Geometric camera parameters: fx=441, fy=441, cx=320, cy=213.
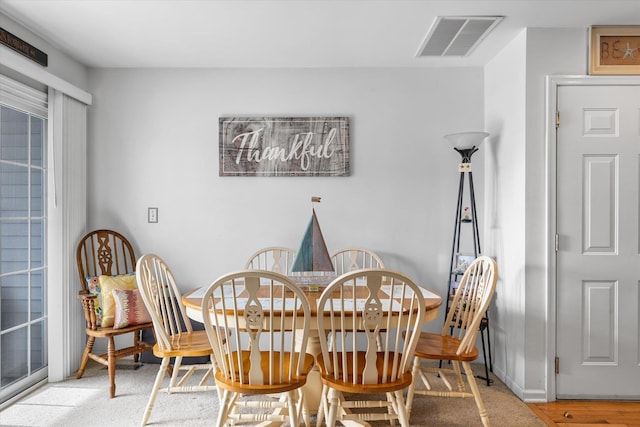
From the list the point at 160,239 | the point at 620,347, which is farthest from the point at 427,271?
the point at 160,239

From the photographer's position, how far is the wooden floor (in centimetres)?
258

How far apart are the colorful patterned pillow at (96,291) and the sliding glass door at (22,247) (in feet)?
0.99

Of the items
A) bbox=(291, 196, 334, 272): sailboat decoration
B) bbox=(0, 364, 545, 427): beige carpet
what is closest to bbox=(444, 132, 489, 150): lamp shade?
bbox=(291, 196, 334, 272): sailboat decoration

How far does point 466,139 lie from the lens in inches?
131

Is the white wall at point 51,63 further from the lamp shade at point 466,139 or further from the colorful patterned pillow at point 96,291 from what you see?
the lamp shade at point 466,139

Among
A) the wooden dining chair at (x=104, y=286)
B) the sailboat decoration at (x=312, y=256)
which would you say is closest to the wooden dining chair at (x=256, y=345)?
the sailboat decoration at (x=312, y=256)

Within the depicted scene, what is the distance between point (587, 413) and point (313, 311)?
74.8 inches

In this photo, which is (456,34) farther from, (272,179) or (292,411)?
(292,411)

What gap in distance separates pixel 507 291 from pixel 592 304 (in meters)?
0.52

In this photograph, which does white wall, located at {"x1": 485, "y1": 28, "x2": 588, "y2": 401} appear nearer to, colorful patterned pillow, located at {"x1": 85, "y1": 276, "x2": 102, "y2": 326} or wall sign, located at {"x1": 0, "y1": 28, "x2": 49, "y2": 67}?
colorful patterned pillow, located at {"x1": 85, "y1": 276, "x2": 102, "y2": 326}

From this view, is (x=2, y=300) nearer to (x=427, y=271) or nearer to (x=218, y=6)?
(x=218, y=6)

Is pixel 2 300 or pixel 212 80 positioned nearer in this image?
pixel 2 300

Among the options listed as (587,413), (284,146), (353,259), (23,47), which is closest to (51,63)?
(23,47)

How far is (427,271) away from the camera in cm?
368
